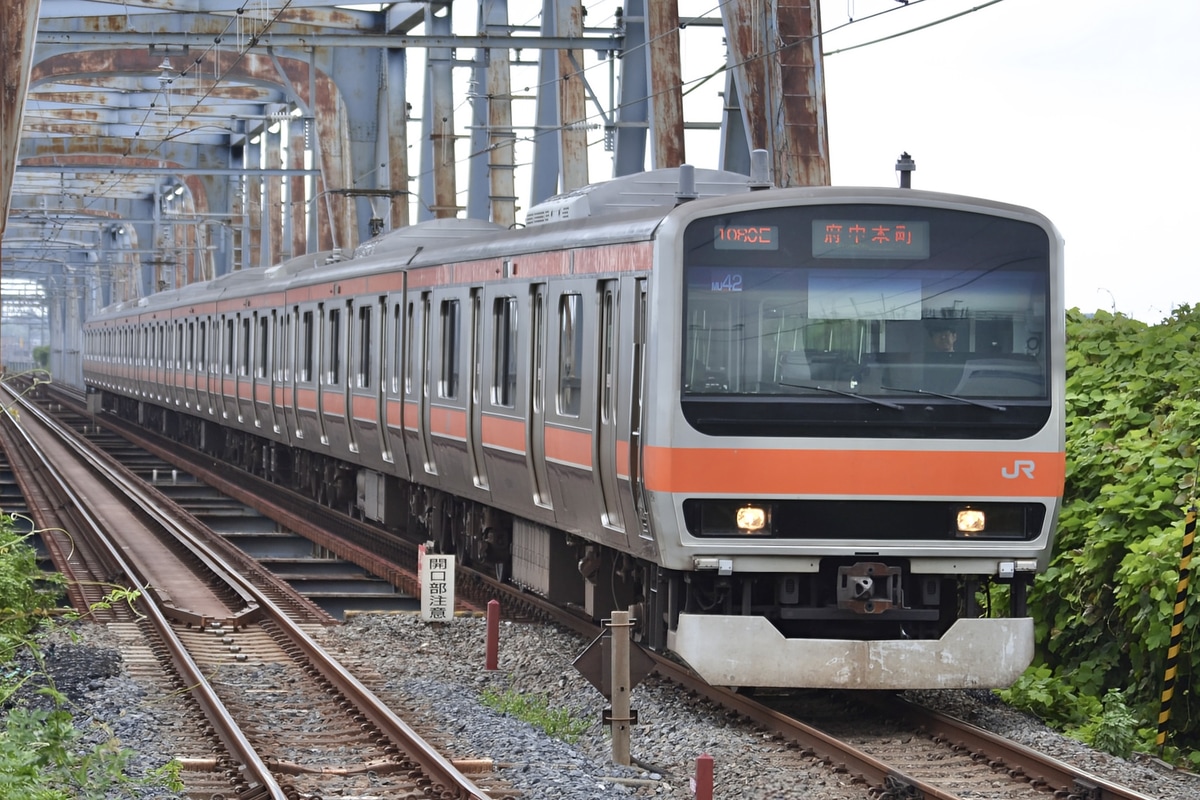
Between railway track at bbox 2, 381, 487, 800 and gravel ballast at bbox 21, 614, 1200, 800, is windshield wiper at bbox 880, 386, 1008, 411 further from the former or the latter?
railway track at bbox 2, 381, 487, 800

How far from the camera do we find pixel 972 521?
930 cm

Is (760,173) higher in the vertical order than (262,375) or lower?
higher

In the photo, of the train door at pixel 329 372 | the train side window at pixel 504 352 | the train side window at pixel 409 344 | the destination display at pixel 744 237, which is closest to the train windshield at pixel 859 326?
the destination display at pixel 744 237

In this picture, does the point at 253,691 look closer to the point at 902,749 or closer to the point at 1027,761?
the point at 902,749

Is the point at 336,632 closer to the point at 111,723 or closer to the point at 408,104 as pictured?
the point at 111,723

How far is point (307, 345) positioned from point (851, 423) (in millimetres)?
13432

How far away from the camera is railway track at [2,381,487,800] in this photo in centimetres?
823

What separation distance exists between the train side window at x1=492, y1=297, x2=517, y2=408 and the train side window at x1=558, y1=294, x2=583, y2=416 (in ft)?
4.03

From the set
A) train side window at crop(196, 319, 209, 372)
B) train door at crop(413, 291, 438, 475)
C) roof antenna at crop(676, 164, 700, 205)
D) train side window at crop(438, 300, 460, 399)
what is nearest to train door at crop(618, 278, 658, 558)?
roof antenna at crop(676, 164, 700, 205)

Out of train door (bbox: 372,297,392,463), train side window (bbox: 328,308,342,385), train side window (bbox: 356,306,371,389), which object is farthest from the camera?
train side window (bbox: 328,308,342,385)

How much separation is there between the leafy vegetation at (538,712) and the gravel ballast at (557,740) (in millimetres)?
60

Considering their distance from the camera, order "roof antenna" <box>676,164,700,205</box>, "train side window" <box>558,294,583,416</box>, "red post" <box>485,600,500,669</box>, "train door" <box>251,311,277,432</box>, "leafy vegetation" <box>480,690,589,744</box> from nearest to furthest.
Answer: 1. "leafy vegetation" <box>480,690,589,744</box>
2. "roof antenna" <box>676,164,700,205</box>
3. "train side window" <box>558,294,583,416</box>
4. "red post" <box>485,600,500,669</box>
5. "train door" <box>251,311,277,432</box>

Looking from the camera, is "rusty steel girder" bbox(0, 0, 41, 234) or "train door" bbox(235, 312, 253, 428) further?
"train door" bbox(235, 312, 253, 428)

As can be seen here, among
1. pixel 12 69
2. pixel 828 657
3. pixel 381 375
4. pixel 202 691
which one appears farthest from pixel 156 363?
pixel 828 657
